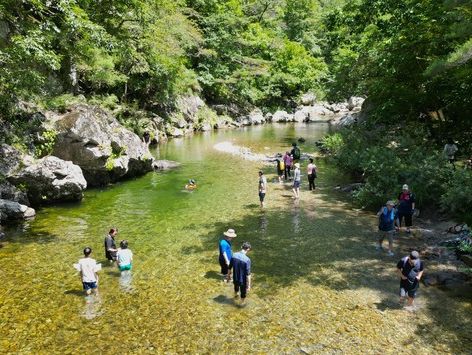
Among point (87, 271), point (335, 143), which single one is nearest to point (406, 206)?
point (87, 271)

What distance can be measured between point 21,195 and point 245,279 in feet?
47.3

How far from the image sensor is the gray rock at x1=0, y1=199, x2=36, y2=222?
19000 mm

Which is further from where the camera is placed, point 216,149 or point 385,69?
point 216,149

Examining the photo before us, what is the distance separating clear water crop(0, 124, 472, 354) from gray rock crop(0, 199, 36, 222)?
2.26 feet

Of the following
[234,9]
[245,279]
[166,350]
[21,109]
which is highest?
[234,9]

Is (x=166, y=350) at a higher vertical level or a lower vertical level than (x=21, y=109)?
lower

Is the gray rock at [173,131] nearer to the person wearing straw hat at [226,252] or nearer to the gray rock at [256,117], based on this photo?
the gray rock at [256,117]

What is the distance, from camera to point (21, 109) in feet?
76.7

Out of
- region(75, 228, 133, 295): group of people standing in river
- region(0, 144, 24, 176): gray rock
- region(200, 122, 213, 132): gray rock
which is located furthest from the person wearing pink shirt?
region(200, 122, 213, 132): gray rock

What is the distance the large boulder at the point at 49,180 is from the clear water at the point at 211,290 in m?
0.76

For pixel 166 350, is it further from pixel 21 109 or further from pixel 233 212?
pixel 21 109

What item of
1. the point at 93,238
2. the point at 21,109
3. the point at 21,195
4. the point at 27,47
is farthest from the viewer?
the point at 21,109

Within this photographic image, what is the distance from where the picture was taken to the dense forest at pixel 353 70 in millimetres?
17734

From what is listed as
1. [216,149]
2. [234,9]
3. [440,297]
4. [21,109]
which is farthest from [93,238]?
[234,9]
